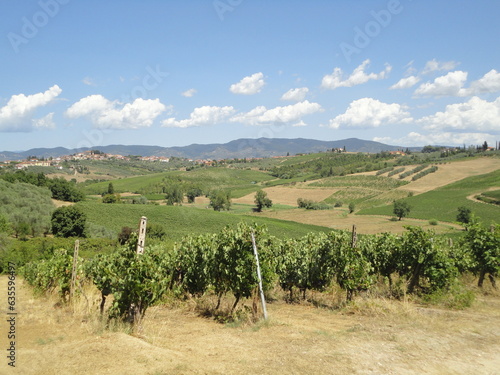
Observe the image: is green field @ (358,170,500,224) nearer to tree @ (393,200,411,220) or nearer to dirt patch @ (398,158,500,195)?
tree @ (393,200,411,220)

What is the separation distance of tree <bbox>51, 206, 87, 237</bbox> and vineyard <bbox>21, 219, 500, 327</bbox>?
37.7 meters

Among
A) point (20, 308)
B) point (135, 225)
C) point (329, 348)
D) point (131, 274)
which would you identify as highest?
point (131, 274)

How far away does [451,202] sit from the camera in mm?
80812

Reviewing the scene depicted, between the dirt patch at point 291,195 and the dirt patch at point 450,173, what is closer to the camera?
the dirt patch at point 450,173

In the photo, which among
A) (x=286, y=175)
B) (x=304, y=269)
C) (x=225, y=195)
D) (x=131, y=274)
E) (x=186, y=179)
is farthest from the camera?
(x=286, y=175)

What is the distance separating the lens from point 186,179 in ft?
545

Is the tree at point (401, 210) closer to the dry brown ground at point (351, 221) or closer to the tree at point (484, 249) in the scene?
the dry brown ground at point (351, 221)

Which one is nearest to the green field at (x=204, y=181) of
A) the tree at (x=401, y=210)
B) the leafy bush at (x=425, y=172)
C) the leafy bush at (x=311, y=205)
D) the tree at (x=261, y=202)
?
the tree at (x=261, y=202)

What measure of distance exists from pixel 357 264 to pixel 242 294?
4576 millimetres

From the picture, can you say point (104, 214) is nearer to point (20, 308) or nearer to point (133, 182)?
point (20, 308)

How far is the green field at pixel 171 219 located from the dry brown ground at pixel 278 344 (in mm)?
49687

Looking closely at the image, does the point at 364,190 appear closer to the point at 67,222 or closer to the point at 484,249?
the point at 67,222

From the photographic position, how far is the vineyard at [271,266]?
10430mm

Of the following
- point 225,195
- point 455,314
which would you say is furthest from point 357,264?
point 225,195
